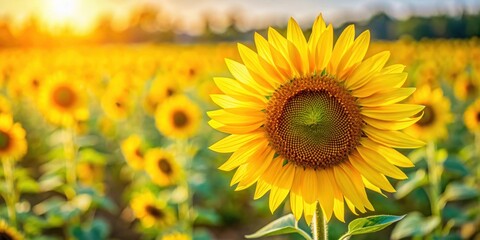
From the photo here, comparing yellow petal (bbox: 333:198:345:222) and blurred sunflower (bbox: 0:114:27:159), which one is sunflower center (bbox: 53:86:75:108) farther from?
yellow petal (bbox: 333:198:345:222)

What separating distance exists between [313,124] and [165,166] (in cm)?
287

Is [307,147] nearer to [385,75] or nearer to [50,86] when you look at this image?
[385,75]

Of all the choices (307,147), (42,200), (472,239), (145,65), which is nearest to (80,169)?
(42,200)

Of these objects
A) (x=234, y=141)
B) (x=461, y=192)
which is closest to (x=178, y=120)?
(x=461, y=192)

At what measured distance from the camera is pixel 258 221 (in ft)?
20.5

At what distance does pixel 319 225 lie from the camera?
188 cm

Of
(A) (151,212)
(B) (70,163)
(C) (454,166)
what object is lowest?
(A) (151,212)

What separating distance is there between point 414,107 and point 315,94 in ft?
1.03

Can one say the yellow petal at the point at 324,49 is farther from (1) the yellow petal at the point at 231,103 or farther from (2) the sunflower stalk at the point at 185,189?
(2) the sunflower stalk at the point at 185,189

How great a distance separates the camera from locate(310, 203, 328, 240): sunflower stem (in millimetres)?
1862

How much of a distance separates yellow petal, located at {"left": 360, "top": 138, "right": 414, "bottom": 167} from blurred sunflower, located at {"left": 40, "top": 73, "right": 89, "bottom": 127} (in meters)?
3.80

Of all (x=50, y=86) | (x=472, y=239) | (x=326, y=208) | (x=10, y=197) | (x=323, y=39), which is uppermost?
(x=323, y=39)

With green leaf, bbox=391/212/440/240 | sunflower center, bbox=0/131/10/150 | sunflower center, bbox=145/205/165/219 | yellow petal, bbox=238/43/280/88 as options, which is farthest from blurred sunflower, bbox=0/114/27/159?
yellow petal, bbox=238/43/280/88

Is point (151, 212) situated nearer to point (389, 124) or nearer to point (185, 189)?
point (185, 189)
